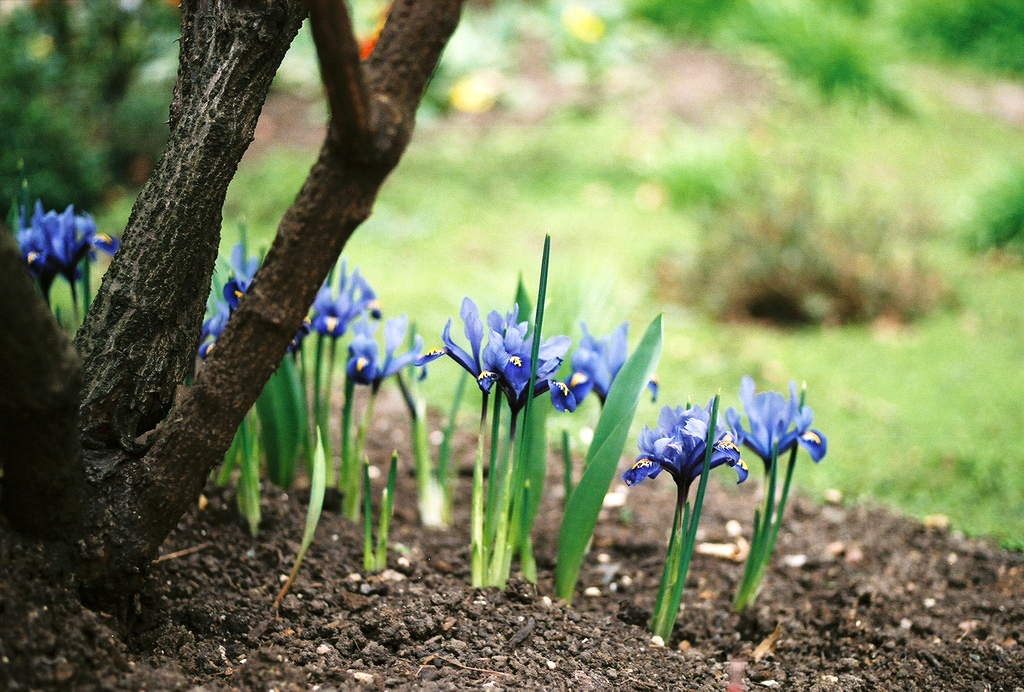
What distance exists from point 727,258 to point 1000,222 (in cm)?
189

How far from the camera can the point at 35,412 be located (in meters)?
1.31

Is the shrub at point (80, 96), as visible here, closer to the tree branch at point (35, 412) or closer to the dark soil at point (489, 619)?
the dark soil at point (489, 619)

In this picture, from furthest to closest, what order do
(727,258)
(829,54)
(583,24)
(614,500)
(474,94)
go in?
(583,24) → (829,54) → (474,94) → (727,258) → (614,500)

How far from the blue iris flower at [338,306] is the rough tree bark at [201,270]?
46 centimetres

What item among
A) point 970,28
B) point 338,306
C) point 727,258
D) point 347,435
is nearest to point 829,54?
point 970,28

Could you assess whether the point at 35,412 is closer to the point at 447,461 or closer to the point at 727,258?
the point at 447,461

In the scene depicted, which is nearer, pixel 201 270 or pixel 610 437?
pixel 201 270

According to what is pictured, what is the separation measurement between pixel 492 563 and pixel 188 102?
3.58 ft

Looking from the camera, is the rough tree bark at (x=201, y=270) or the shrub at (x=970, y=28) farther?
the shrub at (x=970, y=28)

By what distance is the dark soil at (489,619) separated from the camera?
1.44 metres

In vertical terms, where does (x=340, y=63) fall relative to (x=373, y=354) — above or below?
above

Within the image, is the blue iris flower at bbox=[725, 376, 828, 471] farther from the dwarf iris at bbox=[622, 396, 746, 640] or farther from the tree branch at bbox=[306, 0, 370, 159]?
the tree branch at bbox=[306, 0, 370, 159]

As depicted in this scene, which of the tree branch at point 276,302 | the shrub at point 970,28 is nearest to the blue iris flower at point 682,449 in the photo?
the tree branch at point 276,302

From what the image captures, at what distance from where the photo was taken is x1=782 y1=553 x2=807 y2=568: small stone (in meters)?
2.40
